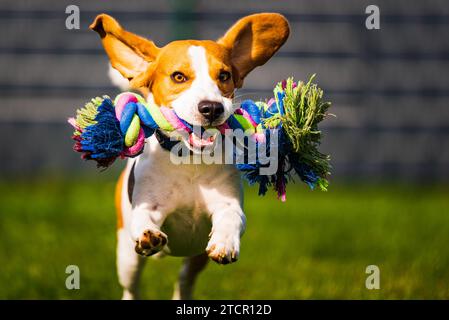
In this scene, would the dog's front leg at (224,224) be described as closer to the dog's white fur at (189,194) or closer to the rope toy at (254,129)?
the dog's white fur at (189,194)

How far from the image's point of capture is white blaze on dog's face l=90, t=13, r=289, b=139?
2582 millimetres

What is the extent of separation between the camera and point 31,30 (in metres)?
7.82

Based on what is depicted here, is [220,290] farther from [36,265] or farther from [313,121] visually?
[313,121]

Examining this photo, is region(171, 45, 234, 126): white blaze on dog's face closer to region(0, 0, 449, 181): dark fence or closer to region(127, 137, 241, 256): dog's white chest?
region(127, 137, 241, 256): dog's white chest

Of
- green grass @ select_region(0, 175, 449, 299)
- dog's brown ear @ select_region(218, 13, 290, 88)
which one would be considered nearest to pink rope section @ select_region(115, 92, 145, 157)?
dog's brown ear @ select_region(218, 13, 290, 88)

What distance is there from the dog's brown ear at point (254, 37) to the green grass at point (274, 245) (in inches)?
46.2

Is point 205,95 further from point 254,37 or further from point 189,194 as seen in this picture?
point 254,37

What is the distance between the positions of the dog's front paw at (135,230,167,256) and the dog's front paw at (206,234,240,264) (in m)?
0.16

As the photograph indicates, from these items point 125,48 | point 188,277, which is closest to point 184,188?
point 125,48

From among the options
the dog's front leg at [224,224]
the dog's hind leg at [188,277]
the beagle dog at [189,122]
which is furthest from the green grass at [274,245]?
the dog's front leg at [224,224]

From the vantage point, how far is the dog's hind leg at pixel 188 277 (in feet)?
11.4

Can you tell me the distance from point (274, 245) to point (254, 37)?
2301 mm

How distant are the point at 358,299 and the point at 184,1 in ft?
16.9

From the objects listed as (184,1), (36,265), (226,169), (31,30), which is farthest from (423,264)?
(31,30)
